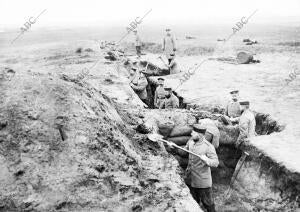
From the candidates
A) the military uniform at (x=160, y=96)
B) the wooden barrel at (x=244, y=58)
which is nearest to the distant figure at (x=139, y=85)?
the military uniform at (x=160, y=96)

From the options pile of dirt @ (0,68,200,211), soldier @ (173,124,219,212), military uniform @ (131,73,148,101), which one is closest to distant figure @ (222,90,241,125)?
soldier @ (173,124,219,212)

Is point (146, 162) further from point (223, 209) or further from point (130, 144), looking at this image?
point (223, 209)

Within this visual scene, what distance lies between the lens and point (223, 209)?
604 cm

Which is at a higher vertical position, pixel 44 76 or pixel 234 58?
pixel 44 76

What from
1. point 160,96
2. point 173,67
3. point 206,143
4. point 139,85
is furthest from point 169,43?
point 206,143

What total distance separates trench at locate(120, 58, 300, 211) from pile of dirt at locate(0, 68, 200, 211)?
1.69 metres

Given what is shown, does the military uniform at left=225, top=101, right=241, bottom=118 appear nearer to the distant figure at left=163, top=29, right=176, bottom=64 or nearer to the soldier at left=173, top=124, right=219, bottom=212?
the soldier at left=173, top=124, right=219, bottom=212

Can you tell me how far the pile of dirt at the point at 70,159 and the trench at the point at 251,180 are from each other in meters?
1.69

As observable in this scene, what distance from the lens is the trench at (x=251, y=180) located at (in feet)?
17.4

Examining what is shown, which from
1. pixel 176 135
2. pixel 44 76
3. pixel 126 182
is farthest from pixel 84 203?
pixel 176 135

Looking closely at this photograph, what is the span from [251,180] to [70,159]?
334cm

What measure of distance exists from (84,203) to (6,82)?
248 centimetres

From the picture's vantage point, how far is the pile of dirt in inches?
157

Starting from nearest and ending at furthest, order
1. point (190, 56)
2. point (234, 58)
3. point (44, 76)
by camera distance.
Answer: point (44, 76)
point (234, 58)
point (190, 56)
